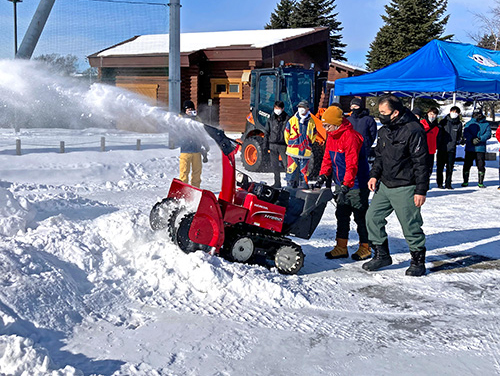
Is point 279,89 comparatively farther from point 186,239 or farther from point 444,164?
point 186,239

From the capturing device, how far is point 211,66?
2194cm

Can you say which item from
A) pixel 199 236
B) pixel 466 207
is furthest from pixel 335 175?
pixel 466 207

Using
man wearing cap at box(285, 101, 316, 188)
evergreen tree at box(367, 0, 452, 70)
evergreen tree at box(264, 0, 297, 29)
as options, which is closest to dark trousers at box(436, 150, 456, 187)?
man wearing cap at box(285, 101, 316, 188)

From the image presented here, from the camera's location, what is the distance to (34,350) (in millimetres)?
2898

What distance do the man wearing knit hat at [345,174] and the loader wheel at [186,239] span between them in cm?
149

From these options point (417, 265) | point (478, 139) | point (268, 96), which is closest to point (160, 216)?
point (417, 265)

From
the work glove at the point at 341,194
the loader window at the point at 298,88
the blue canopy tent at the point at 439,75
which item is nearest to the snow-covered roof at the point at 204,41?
the loader window at the point at 298,88

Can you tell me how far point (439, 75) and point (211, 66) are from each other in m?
12.9

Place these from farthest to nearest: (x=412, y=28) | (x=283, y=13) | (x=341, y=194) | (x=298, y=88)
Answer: (x=283, y=13), (x=412, y=28), (x=298, y=88), (x=341, y=194)

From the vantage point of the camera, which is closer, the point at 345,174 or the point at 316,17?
the point at 345,174

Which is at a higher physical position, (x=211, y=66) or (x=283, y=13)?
(x=283, y=13)

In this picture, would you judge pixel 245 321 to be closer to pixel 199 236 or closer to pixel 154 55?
pixel 199 236

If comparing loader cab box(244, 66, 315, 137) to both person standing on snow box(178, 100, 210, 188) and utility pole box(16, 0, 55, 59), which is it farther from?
utility pole box(16, 0, 55, 59)

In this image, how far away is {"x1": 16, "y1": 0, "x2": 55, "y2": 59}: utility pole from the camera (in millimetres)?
7539
